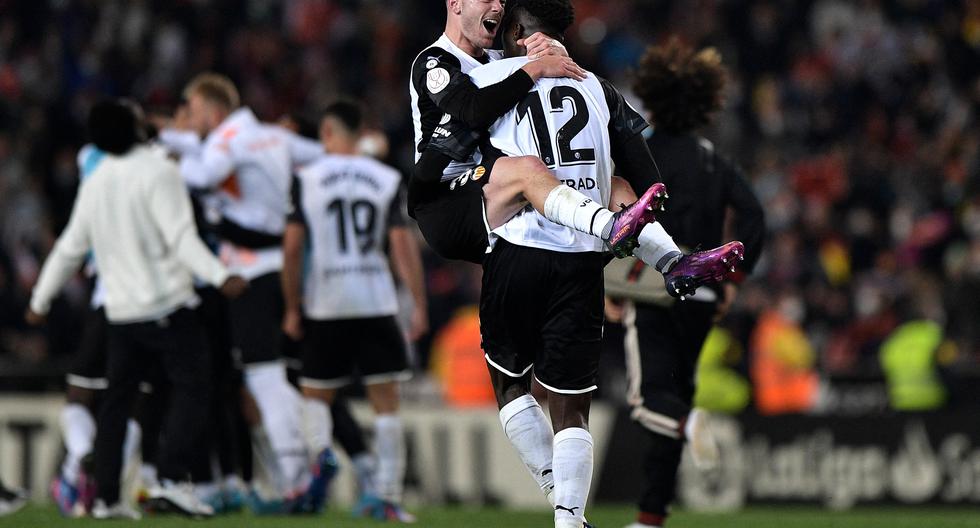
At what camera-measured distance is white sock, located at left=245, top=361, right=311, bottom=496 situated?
1036 cm

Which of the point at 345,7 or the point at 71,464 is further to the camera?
the point at 345,7

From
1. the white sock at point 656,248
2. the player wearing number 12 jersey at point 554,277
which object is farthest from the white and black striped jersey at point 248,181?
the white sock at point 656,248

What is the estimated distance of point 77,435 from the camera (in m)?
10.5

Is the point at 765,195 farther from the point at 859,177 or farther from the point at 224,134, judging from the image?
the point at 224,134

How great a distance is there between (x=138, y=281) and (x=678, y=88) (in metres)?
3.24

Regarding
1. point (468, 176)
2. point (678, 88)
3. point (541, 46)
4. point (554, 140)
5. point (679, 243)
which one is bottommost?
point (679, 243)

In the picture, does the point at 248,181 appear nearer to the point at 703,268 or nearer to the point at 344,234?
the point at 344,234

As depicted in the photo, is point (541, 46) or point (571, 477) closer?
point (571, 477)

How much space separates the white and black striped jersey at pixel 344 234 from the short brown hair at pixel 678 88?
2381 millimetres

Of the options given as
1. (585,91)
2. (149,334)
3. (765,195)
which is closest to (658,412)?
(585,91)

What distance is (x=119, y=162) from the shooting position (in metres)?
9.27

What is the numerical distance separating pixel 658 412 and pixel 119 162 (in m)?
3.46

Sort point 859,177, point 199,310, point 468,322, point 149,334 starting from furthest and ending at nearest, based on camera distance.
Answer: point 859,177 → point 468,322 → point 199,310 → point 149,334

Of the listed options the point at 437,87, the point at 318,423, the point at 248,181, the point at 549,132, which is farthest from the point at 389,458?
the point at 549,132
